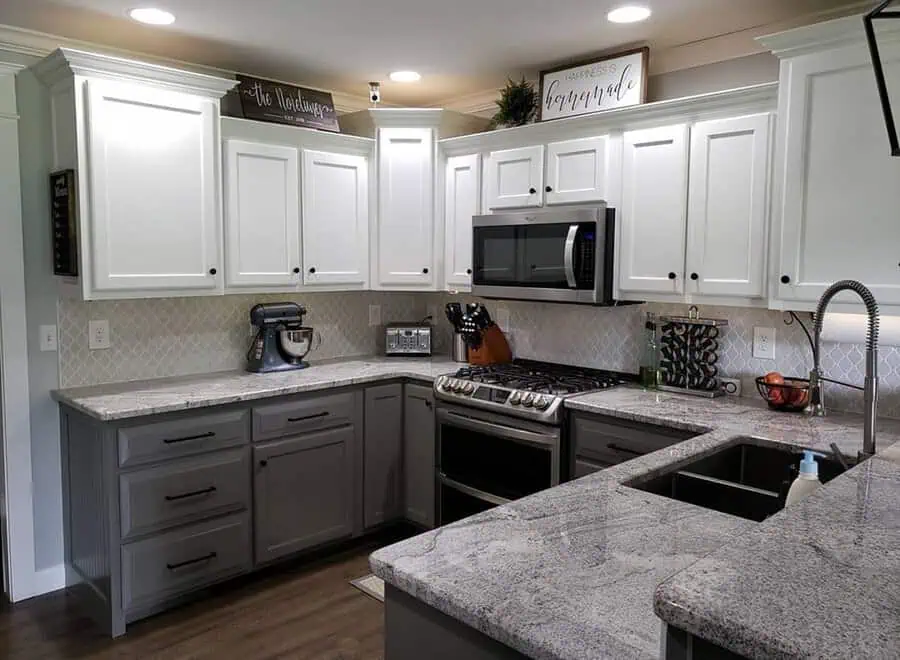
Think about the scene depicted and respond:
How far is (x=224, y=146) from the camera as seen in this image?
3393 mm

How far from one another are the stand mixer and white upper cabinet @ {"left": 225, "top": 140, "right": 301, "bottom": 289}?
0.17 metres

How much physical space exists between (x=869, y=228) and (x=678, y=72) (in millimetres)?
1298

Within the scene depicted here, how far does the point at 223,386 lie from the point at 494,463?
132 centimetres

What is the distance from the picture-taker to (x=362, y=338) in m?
4.38

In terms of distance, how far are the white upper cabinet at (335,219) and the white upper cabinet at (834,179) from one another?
215 centimetres

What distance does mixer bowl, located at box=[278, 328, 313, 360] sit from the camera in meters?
3.76

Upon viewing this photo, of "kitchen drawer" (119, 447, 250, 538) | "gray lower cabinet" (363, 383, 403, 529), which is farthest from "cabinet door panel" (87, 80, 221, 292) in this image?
"gray lower cabinet" (363, 383, 403, 529)

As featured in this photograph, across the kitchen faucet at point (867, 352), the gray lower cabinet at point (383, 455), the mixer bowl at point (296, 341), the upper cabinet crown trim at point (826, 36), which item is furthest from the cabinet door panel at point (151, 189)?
the kitchen faucet at point (867, 352)

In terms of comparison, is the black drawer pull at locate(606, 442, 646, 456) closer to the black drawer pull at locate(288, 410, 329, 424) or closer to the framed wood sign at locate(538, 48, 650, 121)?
the black drawer pull at locate(288, 410, 329, 424)

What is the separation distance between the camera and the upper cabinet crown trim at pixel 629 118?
2.76 metres

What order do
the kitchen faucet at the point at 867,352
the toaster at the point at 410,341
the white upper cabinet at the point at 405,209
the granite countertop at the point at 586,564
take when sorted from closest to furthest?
the granite countertop at the point at 586,564, the kitchen faucet at the point at 867,352, the white upper cabinet at the point at 405,209, the toaster at the point at 410,341

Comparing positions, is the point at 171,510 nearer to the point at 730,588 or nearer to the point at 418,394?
the point at 418,394

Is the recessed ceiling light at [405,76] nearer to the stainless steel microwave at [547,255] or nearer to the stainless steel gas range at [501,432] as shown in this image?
the stainless steel microwave at [547,255]

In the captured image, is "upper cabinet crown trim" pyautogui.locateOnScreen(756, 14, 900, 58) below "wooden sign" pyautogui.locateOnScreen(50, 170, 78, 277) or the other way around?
the other way around
